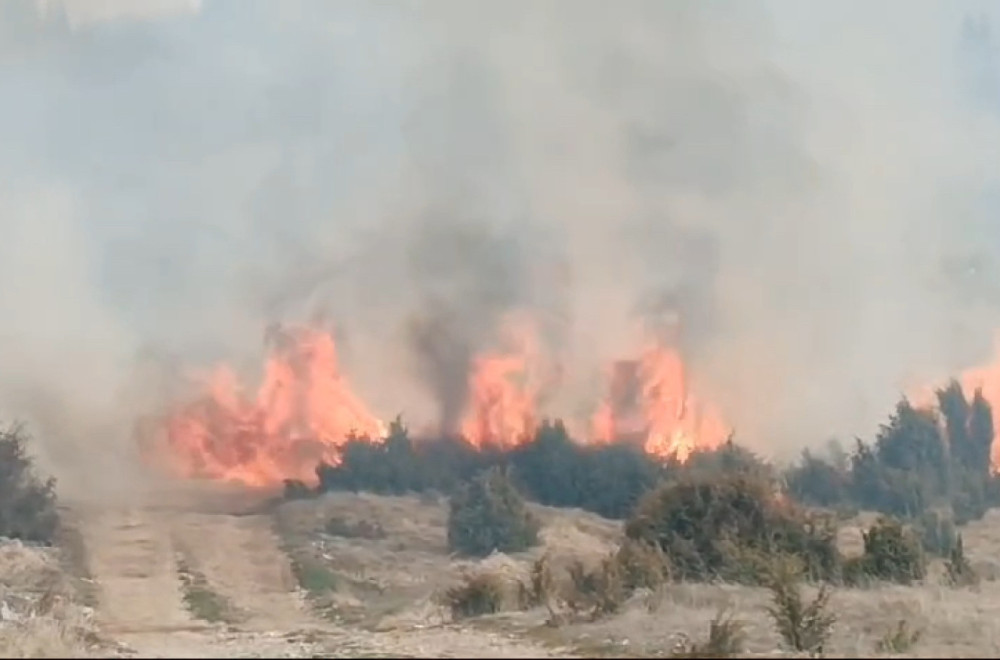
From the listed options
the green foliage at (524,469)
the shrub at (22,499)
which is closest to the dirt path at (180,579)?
the shrub at (22,499)

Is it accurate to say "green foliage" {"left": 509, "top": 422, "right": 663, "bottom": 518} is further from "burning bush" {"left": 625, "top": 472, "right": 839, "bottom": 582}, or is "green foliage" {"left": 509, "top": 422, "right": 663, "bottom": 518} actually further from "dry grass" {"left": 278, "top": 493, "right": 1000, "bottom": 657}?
"burning bush" {"left": 625, "top": 472, "right": 839, "bottom": 582}

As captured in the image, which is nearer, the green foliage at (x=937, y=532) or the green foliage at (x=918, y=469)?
the green foliage at (x=937, y=532)

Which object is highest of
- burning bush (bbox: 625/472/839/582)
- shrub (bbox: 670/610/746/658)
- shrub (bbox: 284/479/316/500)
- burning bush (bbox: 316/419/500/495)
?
burning bush (bbox: 316/419/500/495)

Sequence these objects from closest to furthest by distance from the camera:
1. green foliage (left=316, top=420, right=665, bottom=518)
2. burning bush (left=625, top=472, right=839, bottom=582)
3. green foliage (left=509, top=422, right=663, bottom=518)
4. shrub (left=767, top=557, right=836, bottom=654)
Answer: shrub (left=767, top=557, right=836, bottom=654)
burning bush (left=625, top=472, right=839, bottom=582)
green foliage (left=509, top=422, right=663, bottom=518)
green foliage (left=316, top=420, right=665, bottom=518)

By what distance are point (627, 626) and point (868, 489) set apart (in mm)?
49021

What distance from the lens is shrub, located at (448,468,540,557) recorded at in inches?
1945

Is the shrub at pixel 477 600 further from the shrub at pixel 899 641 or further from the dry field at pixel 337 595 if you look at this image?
the shrub at pixel 899 641

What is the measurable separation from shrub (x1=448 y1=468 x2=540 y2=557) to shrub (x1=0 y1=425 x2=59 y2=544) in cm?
1585

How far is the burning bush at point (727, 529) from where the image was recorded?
31.8 metres

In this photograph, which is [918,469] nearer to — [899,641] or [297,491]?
[297,491]

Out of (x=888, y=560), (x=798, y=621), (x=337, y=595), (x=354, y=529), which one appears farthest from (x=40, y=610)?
(x=354, y=529)

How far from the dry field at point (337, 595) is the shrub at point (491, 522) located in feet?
3.32

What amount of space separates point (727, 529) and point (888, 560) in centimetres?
404

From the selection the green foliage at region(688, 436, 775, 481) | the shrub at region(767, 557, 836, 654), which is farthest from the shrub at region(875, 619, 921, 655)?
the green foliage at region(688, 436, 775, 481)
